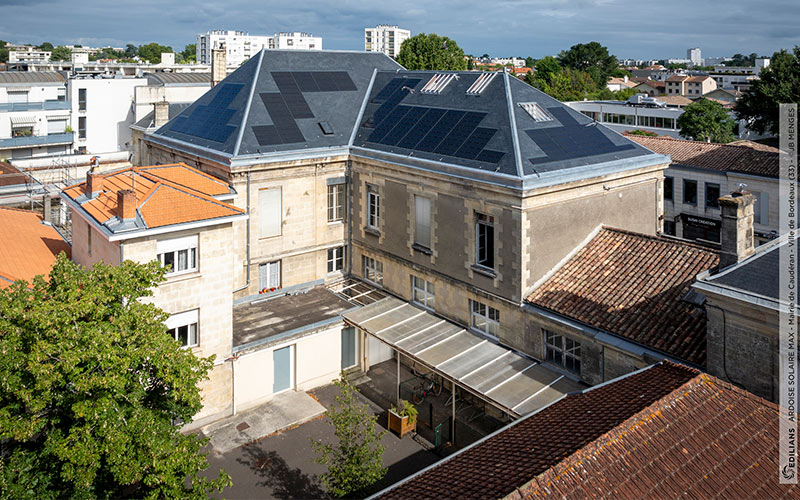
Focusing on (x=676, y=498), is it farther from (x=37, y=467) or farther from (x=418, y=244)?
(x=418, y=244)

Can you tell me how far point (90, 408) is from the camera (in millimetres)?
14945

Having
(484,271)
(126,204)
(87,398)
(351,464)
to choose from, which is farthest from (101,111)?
(351,464)

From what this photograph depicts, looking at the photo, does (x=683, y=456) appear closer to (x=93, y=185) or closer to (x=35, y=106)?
(x=93, y=185)

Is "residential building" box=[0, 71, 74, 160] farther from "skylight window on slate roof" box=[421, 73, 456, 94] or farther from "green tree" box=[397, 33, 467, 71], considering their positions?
"skylight window on slate roof" box=[421, 73, 456, 94]

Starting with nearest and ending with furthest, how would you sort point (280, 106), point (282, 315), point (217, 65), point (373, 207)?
point (282, 315) → point (373, 207) → point (280, 106) → point (217, 65)

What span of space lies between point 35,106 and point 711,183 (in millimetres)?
71173

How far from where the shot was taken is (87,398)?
50.2 feet

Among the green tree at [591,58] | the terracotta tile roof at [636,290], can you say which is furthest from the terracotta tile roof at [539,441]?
the green tree at [591,58]

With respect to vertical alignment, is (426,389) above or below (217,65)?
below

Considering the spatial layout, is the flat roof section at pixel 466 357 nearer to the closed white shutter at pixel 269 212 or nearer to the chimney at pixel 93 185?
the closed white shutter at pixel 269 212

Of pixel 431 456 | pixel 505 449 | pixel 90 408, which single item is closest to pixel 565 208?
pixel 431 456

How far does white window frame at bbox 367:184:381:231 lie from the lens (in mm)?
32594

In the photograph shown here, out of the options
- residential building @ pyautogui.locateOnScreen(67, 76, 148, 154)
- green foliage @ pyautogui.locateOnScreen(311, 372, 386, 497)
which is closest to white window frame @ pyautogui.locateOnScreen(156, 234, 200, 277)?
green foliage @ pyautogui.locateOnScreen(311, 372, 386, 497)

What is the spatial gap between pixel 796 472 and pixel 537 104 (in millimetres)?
20391
